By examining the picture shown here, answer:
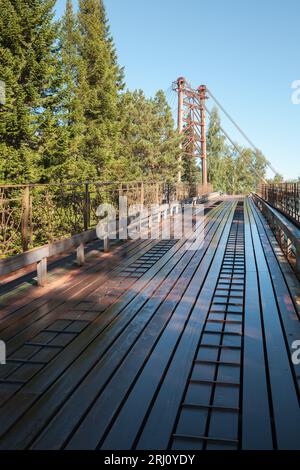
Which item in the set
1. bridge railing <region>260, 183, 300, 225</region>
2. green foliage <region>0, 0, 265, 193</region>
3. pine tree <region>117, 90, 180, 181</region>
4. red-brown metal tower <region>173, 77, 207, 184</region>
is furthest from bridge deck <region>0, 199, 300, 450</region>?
red-brown metal tower <region>173, 77, 207, 184</region>

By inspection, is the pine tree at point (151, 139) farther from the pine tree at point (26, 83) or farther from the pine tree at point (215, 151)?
the pine tree at point (215, 151)

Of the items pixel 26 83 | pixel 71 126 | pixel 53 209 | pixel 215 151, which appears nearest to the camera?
pixel 53 209

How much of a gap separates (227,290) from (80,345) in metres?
2.27

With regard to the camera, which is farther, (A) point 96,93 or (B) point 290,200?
(A) point 96,93

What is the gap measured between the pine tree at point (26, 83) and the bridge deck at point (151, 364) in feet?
34.2

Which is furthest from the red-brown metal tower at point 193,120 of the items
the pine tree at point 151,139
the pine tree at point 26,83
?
the pine tree at point 26,83

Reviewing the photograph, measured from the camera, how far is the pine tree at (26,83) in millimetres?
14875

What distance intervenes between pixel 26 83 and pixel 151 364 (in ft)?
51.7

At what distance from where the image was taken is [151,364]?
3.08 meters

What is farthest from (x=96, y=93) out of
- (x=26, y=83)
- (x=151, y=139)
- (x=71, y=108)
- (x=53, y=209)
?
(x=53, y=209)

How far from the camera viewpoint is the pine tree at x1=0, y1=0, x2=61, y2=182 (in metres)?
14.9

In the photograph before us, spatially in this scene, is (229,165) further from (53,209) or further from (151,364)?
(151,364)

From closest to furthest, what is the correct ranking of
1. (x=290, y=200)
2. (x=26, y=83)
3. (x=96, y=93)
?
(x=290, y=200)
(x=26, y=83)
(x=96, y=93)

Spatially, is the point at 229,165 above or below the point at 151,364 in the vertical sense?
above
